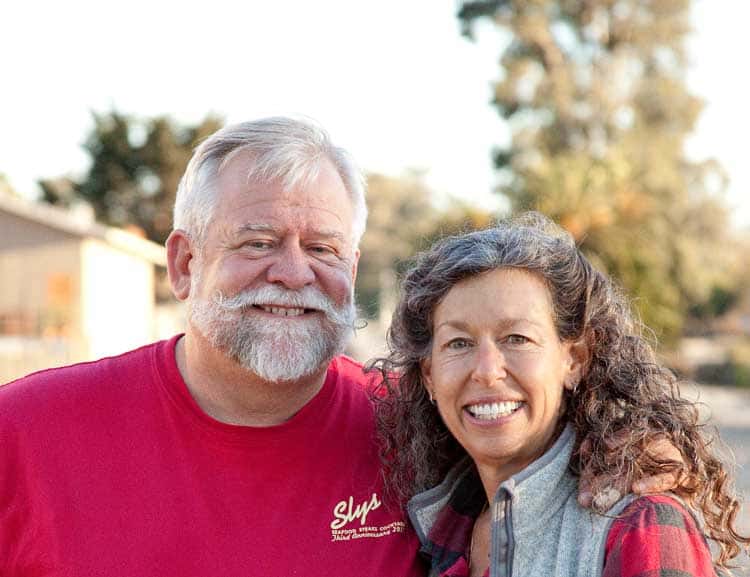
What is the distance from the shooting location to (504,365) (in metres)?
2.54

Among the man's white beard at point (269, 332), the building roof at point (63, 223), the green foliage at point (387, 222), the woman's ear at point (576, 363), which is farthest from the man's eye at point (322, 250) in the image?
the green foliage at point (387, 222)

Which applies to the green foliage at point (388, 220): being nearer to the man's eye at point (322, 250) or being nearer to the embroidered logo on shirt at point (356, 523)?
the man's eye at point (322, 250)

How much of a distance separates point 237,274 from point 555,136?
97.9 ft

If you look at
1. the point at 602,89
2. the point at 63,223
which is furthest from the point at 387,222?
the point at 63,223

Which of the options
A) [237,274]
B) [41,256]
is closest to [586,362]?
[237,274]

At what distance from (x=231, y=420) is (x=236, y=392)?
91mm

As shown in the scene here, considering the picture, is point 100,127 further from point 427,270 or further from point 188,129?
point 427,270

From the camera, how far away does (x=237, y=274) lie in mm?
3070

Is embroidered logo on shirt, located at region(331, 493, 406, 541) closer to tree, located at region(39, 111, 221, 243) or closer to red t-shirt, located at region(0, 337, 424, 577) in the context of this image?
red t-shirt, located at region(0, 337, 424, 577)

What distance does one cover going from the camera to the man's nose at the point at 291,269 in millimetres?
3035

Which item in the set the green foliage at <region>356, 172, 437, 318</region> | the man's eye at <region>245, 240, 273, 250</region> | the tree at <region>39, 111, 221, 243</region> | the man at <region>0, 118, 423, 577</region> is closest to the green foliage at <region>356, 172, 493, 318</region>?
the green foliage at <region>356, 172, 437, 318</region>

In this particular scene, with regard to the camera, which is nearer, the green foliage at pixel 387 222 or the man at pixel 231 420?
the man at pixel 231 420

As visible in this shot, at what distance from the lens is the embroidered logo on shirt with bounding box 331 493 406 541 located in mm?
2924

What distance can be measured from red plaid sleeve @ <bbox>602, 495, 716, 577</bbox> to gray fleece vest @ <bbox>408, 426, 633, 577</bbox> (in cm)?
6
